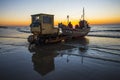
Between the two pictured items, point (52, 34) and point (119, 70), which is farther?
point (52, 34)

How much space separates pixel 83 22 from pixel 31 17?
16.5m

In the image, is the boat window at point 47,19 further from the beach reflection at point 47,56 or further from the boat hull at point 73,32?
the boat hull at point 73,32

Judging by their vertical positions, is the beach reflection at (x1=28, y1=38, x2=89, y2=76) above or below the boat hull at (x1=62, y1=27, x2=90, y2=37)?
below

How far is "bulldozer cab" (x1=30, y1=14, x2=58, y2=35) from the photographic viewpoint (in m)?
16.0

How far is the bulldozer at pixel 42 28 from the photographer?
632 inches

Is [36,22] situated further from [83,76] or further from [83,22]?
[83,22]

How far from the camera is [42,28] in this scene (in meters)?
16.0

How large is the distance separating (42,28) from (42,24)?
491 millimetres

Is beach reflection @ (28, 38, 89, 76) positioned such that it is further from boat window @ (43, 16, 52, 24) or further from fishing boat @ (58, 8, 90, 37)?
A: fishing boat @ (58, 8, 90, 37)

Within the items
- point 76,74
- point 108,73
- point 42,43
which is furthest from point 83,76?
point 42,43

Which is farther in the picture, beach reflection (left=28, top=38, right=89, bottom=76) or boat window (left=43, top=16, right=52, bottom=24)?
boat window (left=43, top=16, right=52, bottom=24)

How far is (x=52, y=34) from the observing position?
58.0ft

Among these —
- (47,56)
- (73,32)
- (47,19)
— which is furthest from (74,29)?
(47,56)

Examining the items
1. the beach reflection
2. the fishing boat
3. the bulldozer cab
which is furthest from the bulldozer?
the fishing boat
